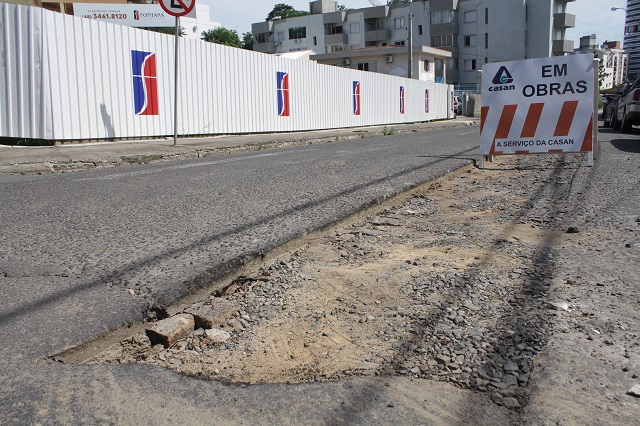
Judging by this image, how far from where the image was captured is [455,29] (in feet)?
223

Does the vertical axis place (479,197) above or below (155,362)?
above

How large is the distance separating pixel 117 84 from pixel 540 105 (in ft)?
29.0

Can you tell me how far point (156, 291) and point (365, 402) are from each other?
144 cm

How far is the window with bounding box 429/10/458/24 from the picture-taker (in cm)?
6806

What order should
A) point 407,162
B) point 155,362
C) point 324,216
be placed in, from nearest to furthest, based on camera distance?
point 155,362 < point 324,216 < point 407,162

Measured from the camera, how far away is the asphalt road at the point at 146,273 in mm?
1993

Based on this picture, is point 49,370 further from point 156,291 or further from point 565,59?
point 565,59

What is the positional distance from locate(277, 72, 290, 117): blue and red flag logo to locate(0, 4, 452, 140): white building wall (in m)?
0.23

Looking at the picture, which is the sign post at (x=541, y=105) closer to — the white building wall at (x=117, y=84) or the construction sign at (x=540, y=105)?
the construction sign at (x=540, y=105)

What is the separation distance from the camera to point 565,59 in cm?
771

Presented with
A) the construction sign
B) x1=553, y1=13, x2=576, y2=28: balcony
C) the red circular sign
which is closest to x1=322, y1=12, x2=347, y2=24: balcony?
x1=553, y1=13, x2=576, y2=28: balcony

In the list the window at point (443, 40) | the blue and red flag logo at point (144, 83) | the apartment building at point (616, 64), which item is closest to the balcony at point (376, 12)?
the window at point (443, 40)

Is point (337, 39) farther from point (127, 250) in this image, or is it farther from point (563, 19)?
point (127, 250)

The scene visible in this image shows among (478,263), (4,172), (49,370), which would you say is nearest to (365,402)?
(49,370)
